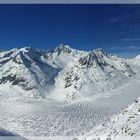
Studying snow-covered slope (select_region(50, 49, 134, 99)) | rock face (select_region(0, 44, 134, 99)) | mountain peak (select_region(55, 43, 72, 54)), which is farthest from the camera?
mountain peak (select_region(55, 43, 72, 54))

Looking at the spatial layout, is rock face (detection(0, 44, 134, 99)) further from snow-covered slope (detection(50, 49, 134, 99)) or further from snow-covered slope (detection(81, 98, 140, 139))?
snow-covered slope (detection(81, 98, 140, 139))

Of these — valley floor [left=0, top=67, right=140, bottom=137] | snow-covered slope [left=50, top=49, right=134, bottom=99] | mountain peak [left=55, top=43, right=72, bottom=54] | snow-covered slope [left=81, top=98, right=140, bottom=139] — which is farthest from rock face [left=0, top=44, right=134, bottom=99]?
snow-covered slope [left=81, top=98, right=140, bottom=139]

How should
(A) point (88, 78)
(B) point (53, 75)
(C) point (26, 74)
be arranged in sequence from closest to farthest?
(C) point (26, 74), (A) point (88, 78), (B) point (53, 75)

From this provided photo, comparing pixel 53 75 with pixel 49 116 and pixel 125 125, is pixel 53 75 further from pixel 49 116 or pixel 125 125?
pixel 125 125

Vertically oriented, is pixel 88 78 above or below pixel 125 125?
above

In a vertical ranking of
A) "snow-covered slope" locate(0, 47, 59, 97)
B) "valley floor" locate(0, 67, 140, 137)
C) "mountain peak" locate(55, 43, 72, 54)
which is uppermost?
"mountain peak" locate(55, 43, 72, 54)

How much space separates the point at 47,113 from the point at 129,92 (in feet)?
152

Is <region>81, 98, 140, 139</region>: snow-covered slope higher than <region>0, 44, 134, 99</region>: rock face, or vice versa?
<region>0, 44, 134, 99</region>: rock face

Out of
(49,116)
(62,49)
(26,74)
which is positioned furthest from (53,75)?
(49,116)

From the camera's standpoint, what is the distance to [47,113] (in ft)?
289

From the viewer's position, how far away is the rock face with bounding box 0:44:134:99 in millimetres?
132625

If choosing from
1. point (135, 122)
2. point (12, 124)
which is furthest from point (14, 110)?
point (135, 122)

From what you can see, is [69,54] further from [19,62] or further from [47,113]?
[47,113]

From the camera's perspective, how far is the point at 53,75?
147125 millimetres
